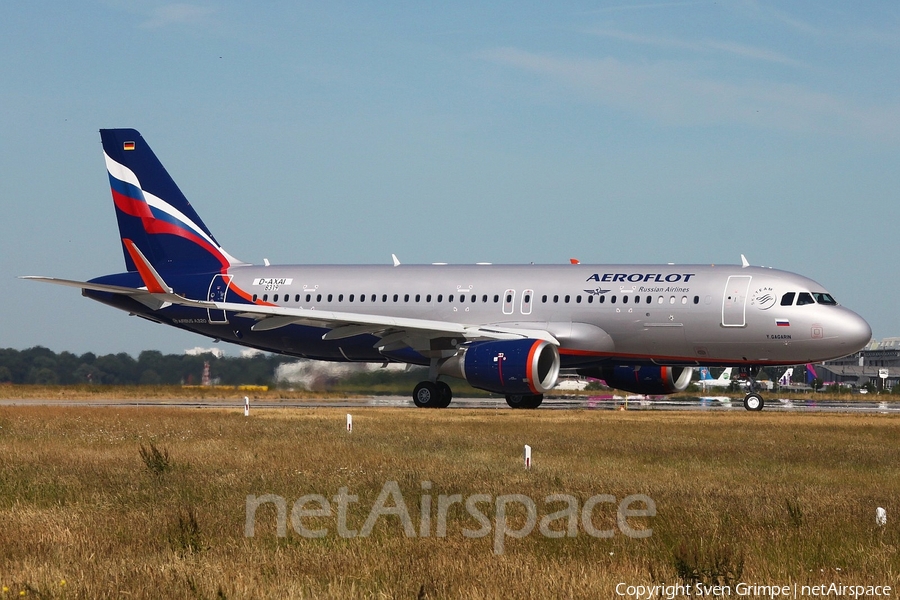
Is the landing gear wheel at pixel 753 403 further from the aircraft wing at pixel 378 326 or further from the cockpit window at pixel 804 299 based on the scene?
the aircraft wing at pixel 378 326

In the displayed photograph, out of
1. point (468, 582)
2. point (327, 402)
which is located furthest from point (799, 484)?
point (327, 402)

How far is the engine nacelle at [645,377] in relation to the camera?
1318 inches

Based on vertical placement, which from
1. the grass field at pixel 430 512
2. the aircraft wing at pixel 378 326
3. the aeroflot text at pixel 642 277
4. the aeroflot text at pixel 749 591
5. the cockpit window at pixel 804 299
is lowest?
the aeroflot text at pixel 749 591

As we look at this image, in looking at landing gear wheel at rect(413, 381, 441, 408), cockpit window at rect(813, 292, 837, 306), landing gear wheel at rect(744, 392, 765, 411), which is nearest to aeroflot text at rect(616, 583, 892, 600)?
cockpit window at rect(813, 292, 837, 306)

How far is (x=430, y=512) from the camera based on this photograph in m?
10.8

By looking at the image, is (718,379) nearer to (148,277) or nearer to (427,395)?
(427,395)

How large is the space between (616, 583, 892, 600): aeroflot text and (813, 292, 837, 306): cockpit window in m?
22.5

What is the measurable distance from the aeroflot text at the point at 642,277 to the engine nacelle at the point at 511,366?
2.91 m

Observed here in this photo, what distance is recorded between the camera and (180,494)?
11.9 meters

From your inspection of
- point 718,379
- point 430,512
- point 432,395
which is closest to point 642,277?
point 432,395

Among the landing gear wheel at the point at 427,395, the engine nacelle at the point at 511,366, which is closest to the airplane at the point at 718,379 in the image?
the landing gear wheel at the point at 427,395

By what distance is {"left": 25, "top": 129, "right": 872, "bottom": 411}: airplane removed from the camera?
29141 millimetres

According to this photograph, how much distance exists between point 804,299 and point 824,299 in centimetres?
63

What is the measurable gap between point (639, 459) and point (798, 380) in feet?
389
